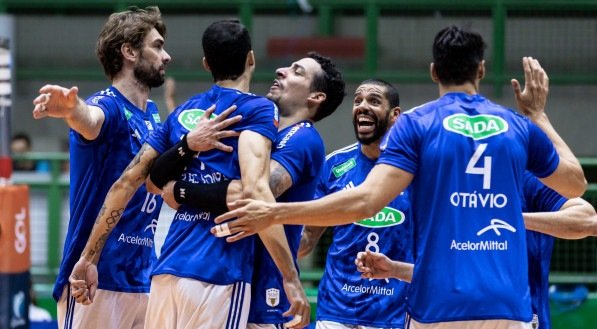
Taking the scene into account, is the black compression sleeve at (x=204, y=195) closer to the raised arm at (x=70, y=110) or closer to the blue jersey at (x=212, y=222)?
the blue jersey at (x=212, y=222)

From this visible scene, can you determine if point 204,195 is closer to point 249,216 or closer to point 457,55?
point 249,216

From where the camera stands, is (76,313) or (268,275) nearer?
(268,275)

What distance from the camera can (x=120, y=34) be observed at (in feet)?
22.4

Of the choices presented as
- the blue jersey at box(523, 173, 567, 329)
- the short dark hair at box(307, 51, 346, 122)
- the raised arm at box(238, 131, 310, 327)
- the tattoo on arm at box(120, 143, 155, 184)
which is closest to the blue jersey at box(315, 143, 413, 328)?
the blue jersey at box(523, 173, 567, 329)

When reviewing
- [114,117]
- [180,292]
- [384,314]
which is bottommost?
[384,314]

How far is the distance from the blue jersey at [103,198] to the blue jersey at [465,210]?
2.06 m

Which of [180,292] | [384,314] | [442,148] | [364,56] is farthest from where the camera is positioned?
[364,56]

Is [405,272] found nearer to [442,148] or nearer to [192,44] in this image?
[442,148]

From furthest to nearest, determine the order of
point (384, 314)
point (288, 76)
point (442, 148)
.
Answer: point (384, 314), point (288, 76), point (442, 148)

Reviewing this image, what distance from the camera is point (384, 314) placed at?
7.12m

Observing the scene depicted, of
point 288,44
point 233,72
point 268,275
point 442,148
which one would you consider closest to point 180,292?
point 268,275

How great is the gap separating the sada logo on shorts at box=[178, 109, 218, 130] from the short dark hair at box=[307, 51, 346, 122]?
0.87 m

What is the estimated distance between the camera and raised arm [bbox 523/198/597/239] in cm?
646

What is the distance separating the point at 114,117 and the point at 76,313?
116 centimetres
